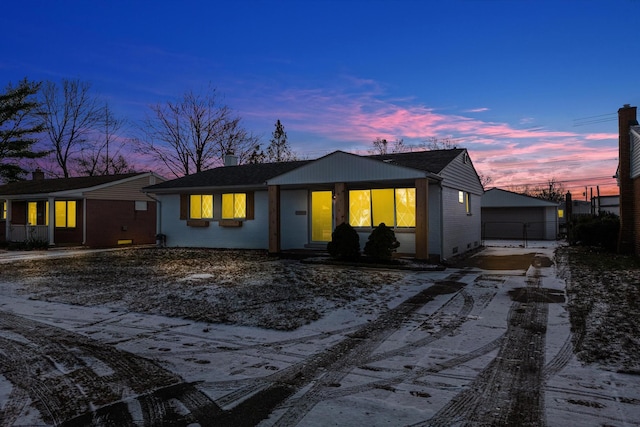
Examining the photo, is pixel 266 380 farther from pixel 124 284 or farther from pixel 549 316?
pixel 124 284

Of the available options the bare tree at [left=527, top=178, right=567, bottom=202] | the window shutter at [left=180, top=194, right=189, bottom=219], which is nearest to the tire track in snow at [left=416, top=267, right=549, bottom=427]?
the window shutter at [left=180, top=194, right=189, bottom=219]

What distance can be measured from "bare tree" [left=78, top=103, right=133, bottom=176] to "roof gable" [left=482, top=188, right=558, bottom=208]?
30383mm

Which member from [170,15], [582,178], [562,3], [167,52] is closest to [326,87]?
[170,15]

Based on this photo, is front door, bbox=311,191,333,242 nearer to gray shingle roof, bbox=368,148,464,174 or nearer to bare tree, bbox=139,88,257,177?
gray shingle roof, bbox=368,148,464,174

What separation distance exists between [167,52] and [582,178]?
49965mm

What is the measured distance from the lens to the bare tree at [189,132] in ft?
100

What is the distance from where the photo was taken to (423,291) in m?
7.55

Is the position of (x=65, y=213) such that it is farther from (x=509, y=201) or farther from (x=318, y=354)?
(x=509, y=201)

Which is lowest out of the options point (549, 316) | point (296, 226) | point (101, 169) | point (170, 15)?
point (549, 316)

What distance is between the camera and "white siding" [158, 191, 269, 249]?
1573 centimetres

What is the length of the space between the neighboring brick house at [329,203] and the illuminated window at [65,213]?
5251 mm

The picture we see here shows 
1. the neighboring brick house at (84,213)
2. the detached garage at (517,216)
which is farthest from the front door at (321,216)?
the detached garage at (517,216)

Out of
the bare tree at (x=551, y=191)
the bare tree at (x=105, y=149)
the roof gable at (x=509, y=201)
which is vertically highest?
the bare tree at (x=105, y=149)

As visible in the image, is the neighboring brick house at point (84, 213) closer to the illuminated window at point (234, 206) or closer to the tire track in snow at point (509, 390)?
the illuminated window at point (234, 206)
